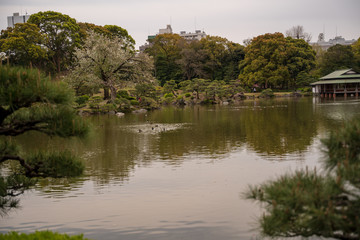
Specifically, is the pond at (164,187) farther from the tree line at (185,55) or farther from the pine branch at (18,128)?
the tree line at (185,55)

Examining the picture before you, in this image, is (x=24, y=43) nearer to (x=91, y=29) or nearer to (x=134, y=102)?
(x=91, y=29)

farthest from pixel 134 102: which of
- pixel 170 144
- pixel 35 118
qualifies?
pixel 35 118

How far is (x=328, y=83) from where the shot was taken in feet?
149

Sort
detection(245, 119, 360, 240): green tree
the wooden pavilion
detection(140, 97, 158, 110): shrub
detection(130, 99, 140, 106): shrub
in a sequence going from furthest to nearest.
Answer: the wooden pavilion < detection(140, 97, 158, 110): shrub < detection(130, 99, 140, 106): shrub < detection(245, 119, 360, 240): green tree

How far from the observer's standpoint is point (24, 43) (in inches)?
1512

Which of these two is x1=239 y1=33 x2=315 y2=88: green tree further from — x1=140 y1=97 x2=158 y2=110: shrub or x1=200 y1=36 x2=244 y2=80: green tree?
x1=140 y1=97 x2=158 y2=110: shrub

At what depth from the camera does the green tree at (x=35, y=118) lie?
3799mm

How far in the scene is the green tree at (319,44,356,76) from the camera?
52.5 m

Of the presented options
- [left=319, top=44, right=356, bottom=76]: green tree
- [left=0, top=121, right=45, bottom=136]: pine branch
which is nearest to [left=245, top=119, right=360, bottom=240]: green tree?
[left=0, top=121, right=45, bottom=136]: pine branch

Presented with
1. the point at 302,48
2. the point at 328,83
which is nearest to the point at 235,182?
the point at 328,83

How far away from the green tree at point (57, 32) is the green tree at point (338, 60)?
115 feet

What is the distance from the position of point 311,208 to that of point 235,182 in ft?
17.2

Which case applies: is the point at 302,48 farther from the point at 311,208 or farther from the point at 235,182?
the point at 311,208

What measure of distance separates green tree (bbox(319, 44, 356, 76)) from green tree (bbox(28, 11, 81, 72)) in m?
35.0
